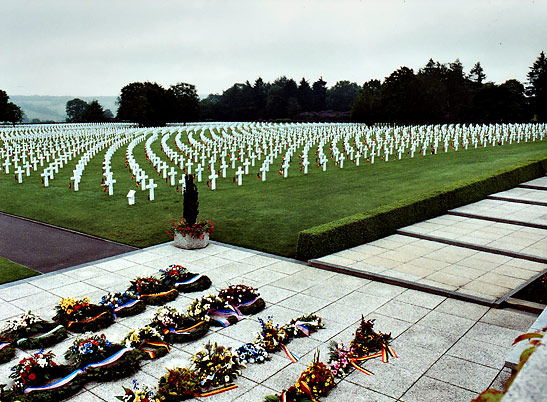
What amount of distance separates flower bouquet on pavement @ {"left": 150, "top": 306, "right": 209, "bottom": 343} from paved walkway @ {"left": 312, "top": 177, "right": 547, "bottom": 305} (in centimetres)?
359

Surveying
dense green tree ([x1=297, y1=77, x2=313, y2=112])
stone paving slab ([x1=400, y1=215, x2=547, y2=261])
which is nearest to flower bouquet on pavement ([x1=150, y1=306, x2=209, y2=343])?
stone paving slab ([x1=400, y1=215, x2=547, y2=261])

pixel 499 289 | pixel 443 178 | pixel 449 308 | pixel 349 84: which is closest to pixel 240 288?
pixel 449 308

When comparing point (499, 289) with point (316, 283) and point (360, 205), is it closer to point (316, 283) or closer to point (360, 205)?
point (316, 283)

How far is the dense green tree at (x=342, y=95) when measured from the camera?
343 feet

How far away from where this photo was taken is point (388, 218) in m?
12.2

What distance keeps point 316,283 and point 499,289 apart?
125 inches

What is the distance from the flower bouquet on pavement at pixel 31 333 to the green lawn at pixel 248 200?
4.76 metres

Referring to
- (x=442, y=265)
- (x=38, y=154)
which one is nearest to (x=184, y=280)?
(x=442, y=265)

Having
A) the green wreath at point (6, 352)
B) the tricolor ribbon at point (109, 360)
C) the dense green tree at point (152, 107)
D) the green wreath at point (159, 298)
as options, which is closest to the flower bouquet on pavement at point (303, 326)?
the tricolor ribbon at point (109, 360)

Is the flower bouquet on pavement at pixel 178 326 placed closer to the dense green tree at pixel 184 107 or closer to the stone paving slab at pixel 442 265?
the stone paving slab at pixel 442 265

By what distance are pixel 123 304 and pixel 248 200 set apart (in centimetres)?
984

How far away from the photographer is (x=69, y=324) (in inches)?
269

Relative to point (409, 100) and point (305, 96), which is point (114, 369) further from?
point (305, 96)

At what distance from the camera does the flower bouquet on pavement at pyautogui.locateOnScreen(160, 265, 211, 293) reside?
8367mm
